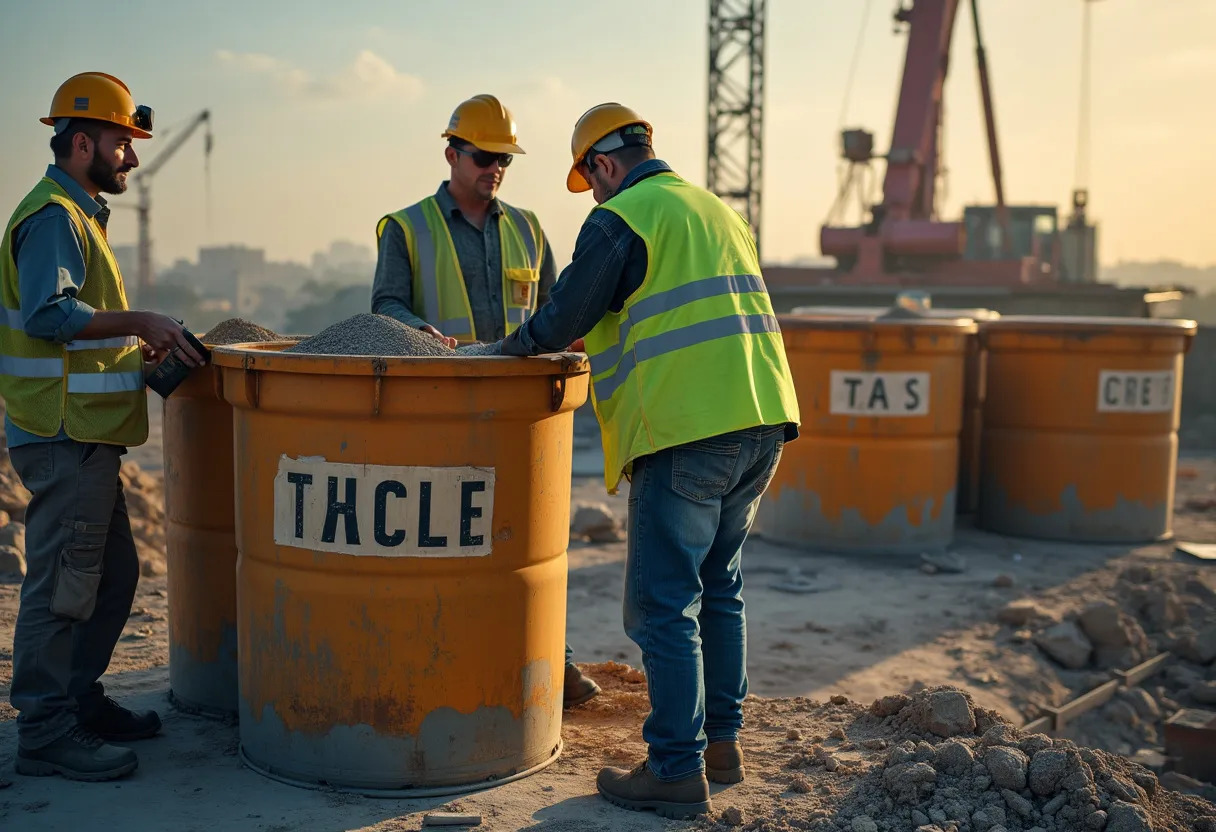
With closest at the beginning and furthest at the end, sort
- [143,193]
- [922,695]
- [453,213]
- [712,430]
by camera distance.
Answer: [712,430] → [922,695] → [453,213] → [143,193]

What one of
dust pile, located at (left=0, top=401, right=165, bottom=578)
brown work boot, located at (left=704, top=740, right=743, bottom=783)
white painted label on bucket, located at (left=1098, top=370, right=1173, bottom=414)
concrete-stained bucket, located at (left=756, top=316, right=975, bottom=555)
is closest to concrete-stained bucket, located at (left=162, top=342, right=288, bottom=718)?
brown work boot, located at (left=704, top=740, right=743, bottom=783)

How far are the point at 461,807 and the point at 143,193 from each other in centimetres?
7153

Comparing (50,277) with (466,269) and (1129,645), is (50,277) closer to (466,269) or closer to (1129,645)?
(466,269)

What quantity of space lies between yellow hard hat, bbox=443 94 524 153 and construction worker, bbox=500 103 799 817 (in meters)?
0.89

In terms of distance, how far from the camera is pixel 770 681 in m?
5.65

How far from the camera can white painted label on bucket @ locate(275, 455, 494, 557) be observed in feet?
11.6

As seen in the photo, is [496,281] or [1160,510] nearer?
[496,281]

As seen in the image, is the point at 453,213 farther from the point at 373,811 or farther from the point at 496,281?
the point at 373,811

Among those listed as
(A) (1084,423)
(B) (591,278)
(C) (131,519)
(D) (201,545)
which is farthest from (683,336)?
(A) (1084,423)

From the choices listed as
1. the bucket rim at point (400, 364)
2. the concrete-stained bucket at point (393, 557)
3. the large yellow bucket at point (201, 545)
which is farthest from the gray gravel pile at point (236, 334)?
the bucket rim at point (400, 364)

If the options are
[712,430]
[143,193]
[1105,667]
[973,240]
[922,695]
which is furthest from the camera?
[143,193]

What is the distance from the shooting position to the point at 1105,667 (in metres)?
6.53

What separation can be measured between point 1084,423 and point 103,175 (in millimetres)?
6721

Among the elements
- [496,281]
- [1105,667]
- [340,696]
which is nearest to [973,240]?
[1105,667]
